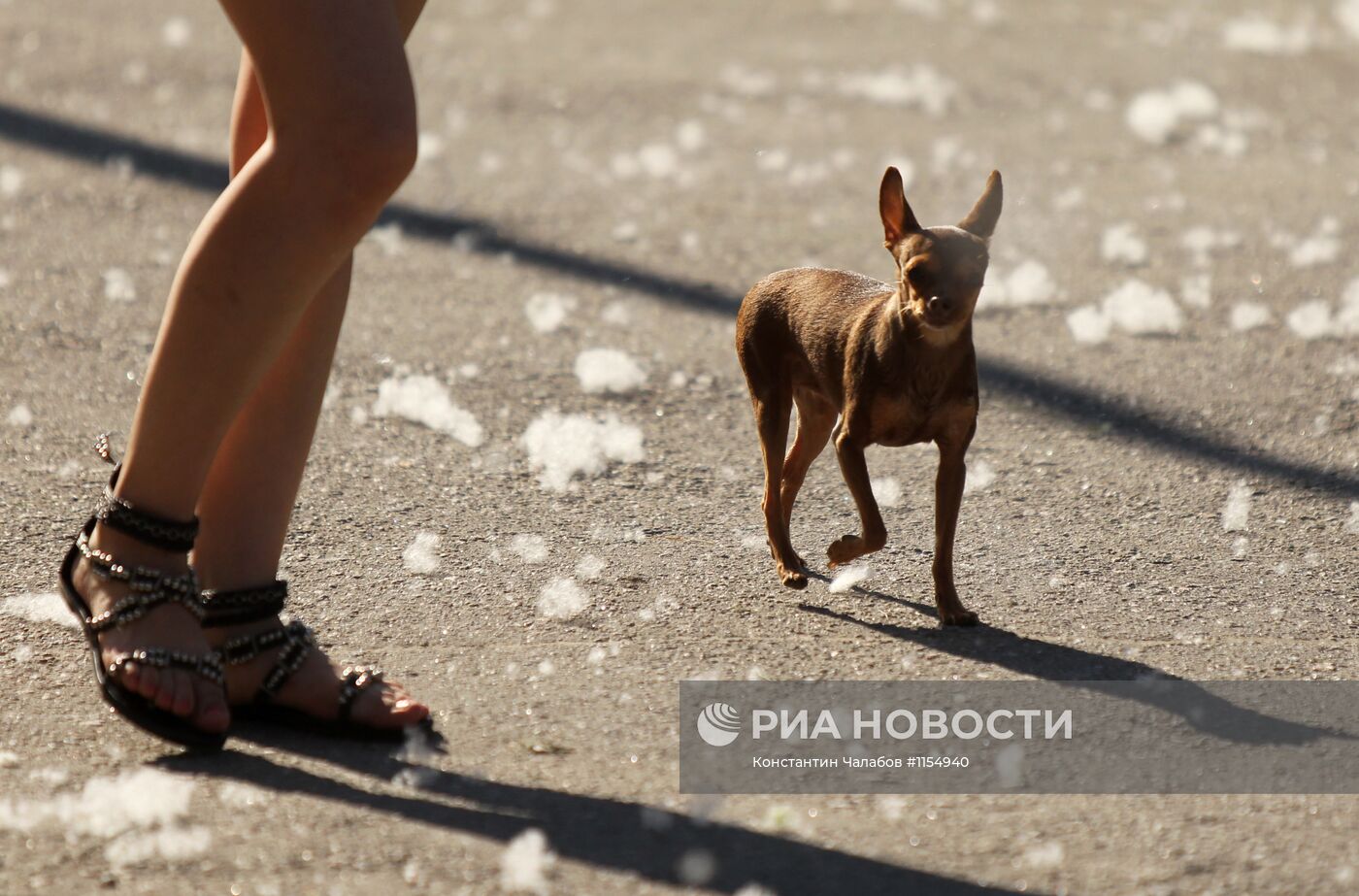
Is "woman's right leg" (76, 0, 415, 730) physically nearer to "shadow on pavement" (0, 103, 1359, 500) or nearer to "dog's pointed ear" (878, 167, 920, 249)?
"dog's pointed ear" (878, 167, 920, 249)

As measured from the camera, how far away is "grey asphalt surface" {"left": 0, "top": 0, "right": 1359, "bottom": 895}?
2447mm

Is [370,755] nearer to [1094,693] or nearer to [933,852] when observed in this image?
[933,852]

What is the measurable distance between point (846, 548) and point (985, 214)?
0.66 metres

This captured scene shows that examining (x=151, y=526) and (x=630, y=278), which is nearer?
(x=151, y=526)

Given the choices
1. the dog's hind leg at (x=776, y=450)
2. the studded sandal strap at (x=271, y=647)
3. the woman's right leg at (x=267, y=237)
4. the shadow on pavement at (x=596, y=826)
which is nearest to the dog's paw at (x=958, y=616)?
the dog's hind leg at (x=776, y=450)

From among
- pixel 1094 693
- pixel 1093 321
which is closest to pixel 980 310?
pixel 1093 321

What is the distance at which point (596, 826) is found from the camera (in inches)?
97.3

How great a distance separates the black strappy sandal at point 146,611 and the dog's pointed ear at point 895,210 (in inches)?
51.9

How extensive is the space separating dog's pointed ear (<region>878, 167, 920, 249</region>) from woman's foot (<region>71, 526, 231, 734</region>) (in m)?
1.36

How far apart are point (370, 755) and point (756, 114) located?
620cm

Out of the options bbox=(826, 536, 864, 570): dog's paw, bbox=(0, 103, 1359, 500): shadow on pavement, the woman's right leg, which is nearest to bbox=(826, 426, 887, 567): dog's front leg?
bbox=(826, 536, 864, 570): dog's paw

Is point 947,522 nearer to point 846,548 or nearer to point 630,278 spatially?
point 846,548

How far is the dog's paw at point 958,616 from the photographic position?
3209 millimetres

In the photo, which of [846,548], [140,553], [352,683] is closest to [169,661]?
[140,553]
